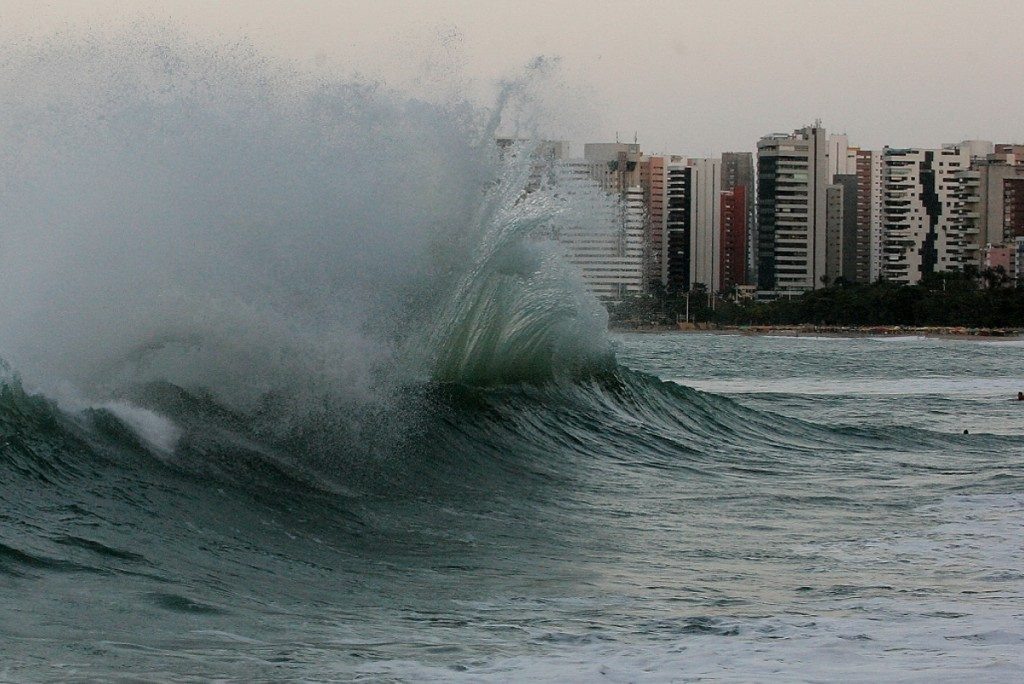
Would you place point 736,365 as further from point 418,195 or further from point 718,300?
point 718,300

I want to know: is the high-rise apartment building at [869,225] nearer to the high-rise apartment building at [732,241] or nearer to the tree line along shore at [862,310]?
the high-rise apartment building at [732,241]

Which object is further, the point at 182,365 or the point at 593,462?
the point at 593,462

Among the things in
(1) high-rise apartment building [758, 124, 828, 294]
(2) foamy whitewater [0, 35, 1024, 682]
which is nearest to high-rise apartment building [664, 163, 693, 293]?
(1) high-rise apartment building [758, 124, 828, 294]

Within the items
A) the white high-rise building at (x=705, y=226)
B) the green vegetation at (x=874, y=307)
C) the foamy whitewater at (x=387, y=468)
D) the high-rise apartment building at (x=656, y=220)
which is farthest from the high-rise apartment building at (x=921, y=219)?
the foamy whitewater at (x=387, y=468)

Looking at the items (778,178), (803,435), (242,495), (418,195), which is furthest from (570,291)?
(778,178)

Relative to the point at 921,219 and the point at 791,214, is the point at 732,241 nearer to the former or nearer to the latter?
the point at 791,214

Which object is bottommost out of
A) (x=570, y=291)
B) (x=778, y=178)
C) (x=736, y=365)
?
(x=736, y=365)

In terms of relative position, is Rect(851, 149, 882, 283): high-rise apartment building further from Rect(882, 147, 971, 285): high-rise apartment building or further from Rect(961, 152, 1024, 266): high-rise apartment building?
Rect(961, 152, 1024, 266): high-rise apartment building
